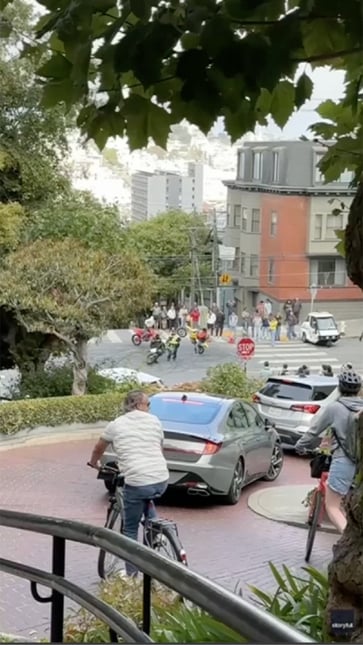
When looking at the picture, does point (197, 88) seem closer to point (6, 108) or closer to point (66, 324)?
point (6, 108)

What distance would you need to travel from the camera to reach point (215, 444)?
14.5 feet

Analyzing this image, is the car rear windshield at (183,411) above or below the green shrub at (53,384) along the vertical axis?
above

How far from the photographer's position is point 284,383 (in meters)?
5.56

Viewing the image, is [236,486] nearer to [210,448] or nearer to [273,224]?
[210,448]

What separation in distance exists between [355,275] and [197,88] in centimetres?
32

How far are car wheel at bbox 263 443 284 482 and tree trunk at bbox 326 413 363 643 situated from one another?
3.73 meters

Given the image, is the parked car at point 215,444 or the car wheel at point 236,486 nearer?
the parked car at point 215,444

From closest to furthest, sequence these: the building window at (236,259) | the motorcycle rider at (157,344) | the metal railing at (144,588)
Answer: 1. the metal railing at (144,588)
2. the building window at (236,259)
3. the motorcycle rider at (157,344)

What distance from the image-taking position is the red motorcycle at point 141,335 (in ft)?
17.2

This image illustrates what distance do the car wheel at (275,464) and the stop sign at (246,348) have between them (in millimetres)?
574

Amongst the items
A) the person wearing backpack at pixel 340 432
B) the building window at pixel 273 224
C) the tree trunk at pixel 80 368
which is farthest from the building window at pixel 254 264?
the tree trunk at pixel 80 368

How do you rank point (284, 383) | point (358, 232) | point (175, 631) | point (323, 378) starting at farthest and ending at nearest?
point (284, 383) < point (323, 378) < point (175, 631) < point (358, 232)

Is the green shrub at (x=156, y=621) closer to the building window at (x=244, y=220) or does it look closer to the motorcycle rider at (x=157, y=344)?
the building window at (x=244, y=220)

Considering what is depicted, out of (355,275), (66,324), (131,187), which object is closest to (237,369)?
(66,324)
